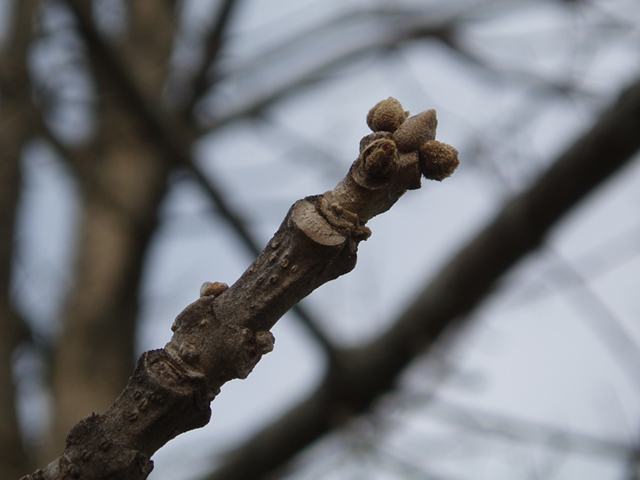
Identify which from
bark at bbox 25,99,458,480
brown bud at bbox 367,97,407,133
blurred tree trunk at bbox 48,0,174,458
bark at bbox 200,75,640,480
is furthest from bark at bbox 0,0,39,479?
brown bud at bbox 367,97,407,133

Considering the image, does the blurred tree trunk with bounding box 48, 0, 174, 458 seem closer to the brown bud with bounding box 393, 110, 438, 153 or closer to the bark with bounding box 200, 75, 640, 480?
the bark with bounding box 200, 75, 640, 480

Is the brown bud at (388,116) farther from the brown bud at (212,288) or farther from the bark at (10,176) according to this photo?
the bark at (10,176)

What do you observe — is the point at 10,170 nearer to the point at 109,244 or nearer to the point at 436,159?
the point at 109,244

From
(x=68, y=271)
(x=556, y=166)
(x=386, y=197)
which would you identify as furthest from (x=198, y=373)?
(x=68, y=271)

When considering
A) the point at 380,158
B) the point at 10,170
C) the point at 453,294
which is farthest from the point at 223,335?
the point at 10,170

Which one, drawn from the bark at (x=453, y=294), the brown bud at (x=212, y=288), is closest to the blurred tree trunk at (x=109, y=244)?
the bark at (x=453, y=294)

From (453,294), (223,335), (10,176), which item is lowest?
(223,335)

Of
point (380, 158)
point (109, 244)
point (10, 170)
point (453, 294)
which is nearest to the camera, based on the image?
point (380, 158)

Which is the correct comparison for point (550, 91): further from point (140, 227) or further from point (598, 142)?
point (140, 227)
